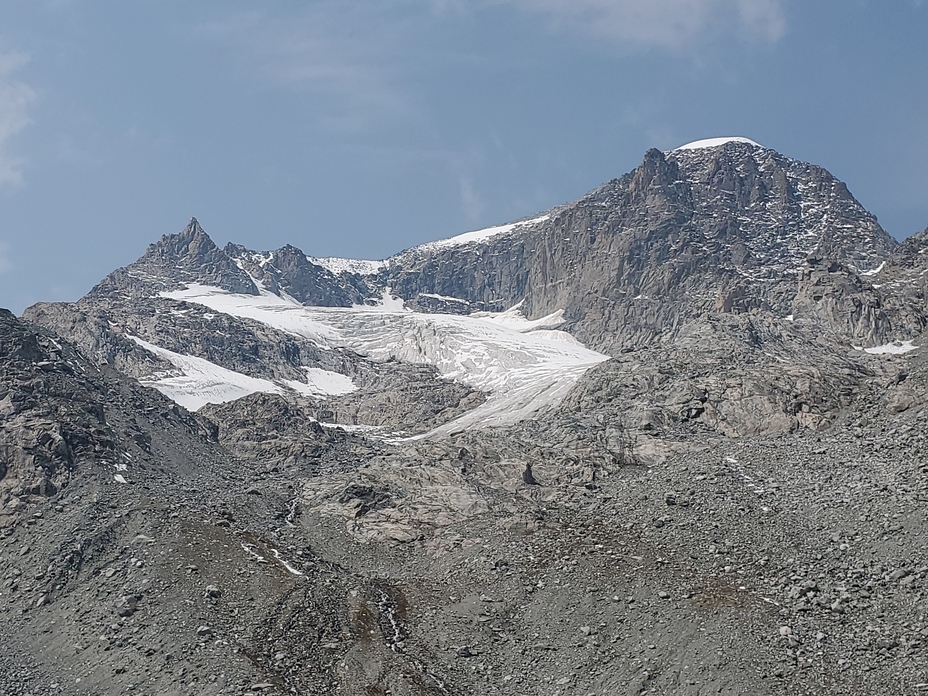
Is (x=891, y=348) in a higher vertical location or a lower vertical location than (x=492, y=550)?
higher

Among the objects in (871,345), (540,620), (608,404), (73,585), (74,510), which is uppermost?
(871,345)

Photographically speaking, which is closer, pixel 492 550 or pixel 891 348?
pixel 492 550

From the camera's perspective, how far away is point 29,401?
101812 mm

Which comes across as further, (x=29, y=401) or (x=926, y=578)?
(x=29, y=401)

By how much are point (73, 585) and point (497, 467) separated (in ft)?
132

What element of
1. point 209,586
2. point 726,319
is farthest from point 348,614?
point 726,319

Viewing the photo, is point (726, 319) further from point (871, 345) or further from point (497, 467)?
point (497, 467)

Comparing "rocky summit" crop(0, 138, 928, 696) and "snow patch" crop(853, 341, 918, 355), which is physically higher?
"snow patch" crop(853, 341, 918, 355)

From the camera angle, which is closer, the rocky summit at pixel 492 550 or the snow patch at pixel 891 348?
the rocky summit at pixel 492 550

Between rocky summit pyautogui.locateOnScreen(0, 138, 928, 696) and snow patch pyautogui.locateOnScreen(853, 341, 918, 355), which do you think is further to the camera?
snow patch pyautogui.locateOnScreen(853, 341, 918, 355)

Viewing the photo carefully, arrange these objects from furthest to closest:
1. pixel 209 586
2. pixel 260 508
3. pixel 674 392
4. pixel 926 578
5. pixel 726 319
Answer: pixel 726 319 < pixel 674 392 < pixel 260 508 < pixel 209 586 < pixel 926 578

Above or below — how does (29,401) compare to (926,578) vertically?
above

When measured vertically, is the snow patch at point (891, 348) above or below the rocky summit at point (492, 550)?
above

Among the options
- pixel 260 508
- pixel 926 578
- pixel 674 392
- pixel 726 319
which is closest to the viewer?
pixel 926 578
